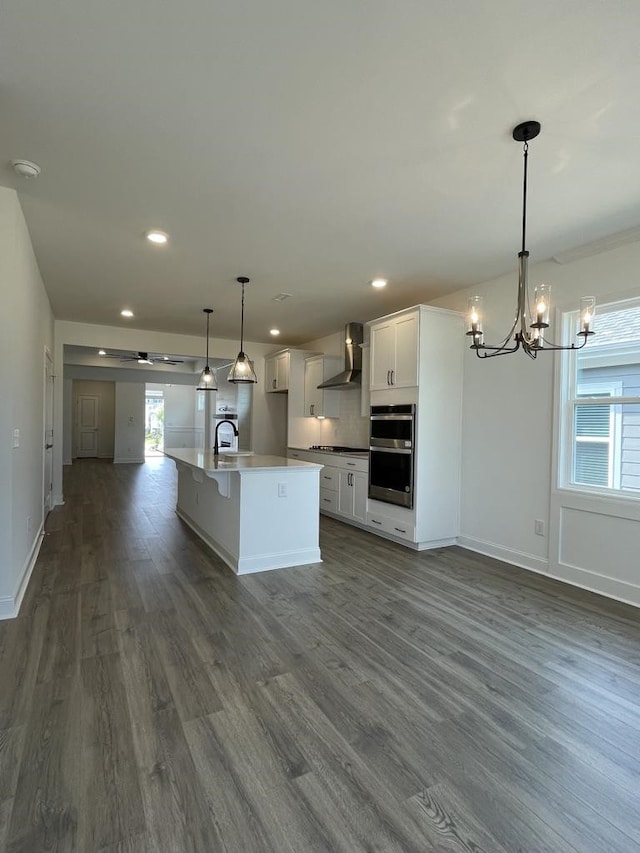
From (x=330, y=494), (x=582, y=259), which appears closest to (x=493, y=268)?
(x=582, y=259)

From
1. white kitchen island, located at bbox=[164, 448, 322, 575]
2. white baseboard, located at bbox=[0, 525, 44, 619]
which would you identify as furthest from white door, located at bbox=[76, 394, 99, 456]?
white kitchen island, located at bbox=[164, 448, 322, 575]

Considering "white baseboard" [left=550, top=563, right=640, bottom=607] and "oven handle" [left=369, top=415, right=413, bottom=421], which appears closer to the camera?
"white baseboard" [left=550, top=563, right=640, bottom=607]

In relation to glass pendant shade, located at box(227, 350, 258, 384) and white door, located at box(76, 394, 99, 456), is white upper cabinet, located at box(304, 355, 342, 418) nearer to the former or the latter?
glass pendant shade, located at box(227, 350, 258, 384)

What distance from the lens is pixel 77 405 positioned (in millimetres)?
12609

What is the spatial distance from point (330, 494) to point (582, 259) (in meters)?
3.78

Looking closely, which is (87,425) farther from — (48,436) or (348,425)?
(348,425)

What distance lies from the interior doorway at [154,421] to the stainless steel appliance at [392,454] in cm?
1155

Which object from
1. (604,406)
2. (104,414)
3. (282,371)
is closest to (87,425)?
(104,414)

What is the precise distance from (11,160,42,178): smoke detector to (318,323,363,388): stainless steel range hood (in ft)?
13.0

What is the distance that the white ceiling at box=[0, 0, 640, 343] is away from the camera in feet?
4.99

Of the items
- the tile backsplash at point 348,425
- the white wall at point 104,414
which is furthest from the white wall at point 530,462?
the white wall at point 104,414

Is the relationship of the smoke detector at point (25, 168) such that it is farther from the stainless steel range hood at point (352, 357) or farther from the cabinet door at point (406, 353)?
the stainless steel range hood at point (352, 357)

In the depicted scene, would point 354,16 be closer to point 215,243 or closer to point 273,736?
point 215,243

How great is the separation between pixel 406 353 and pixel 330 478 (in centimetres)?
211
